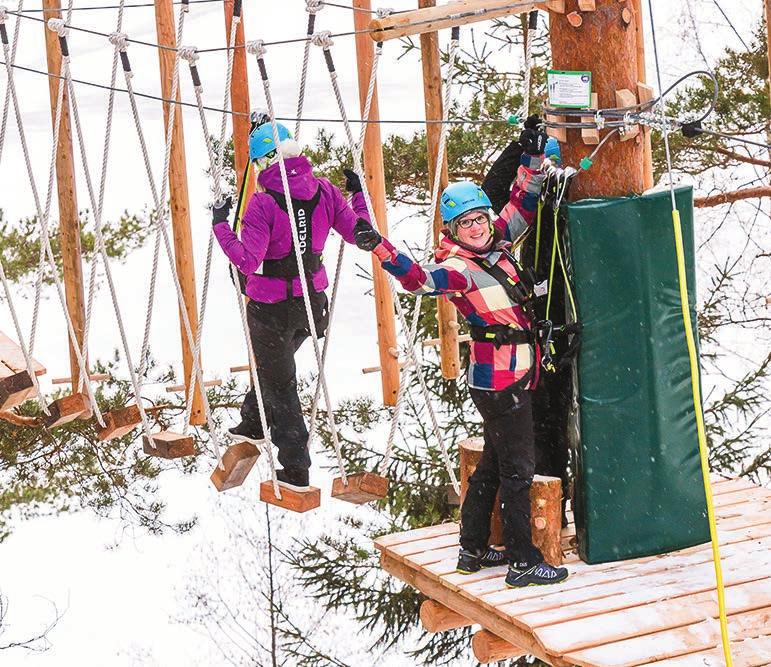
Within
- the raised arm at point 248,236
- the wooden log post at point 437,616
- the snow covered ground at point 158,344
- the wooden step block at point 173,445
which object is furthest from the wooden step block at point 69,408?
the snow covered ground at point 158,344

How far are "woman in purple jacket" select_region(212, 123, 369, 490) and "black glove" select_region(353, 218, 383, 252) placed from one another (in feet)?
1.42

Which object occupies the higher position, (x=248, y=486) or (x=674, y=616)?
(x=674, y=616)

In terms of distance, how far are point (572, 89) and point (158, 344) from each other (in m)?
10.3

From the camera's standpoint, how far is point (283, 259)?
430 cm

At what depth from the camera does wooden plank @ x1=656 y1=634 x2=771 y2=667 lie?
3475 millimetres

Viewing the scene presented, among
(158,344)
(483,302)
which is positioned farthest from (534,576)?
(158,344)

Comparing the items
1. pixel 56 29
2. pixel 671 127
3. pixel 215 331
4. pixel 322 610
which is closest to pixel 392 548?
pixel 671 127

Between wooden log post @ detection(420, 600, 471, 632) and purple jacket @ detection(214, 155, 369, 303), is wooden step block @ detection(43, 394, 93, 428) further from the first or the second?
wooden log post @ detection(420, 600, 471, 632)

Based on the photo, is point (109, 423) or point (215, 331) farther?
point (215, 331)

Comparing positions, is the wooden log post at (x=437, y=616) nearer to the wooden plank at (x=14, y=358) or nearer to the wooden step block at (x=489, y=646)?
the wooden step block at (x=489, y=646)

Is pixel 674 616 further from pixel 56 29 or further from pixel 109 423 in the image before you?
pixel 56 29

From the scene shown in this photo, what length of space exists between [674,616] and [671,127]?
1.54 m

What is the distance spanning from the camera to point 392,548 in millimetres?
4508

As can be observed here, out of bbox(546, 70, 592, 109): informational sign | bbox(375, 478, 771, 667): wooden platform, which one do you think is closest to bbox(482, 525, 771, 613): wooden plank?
bbox(375, 478, 771, 667): wooden platform
